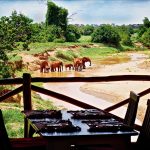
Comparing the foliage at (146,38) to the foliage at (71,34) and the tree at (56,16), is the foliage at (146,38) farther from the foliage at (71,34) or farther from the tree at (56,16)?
the tree at (56,16)

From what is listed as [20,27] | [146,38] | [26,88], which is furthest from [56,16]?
[26,88]

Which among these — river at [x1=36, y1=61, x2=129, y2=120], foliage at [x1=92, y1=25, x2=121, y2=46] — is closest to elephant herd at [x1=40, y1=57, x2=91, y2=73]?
river at [x1=36, y1=61, x2=129, y2=120]

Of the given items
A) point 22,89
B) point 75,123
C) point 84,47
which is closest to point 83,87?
point 22,89

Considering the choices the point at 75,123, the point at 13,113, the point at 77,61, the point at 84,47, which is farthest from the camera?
the point at 84,47

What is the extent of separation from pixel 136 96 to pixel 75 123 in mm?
737

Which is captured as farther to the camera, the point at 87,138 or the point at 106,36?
the point at 106,36

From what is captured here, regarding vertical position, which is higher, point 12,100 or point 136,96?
point 136,96

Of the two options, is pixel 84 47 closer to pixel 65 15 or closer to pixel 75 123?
pixel 65 15

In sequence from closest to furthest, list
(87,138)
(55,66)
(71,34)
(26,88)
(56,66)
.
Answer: (87,138)
(26,88)
(55,66)
(56,66)
(71,34)

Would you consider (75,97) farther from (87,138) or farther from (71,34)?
(71,34)

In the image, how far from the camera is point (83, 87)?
28031mm

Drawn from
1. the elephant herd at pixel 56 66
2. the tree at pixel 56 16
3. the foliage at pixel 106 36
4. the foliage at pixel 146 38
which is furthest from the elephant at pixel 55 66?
the foliage at pixel 146 38

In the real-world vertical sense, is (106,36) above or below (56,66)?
above

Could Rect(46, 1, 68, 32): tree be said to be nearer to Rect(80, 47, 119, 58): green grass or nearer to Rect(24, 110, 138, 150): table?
Rect(80, 47, 119, 58): green grass
